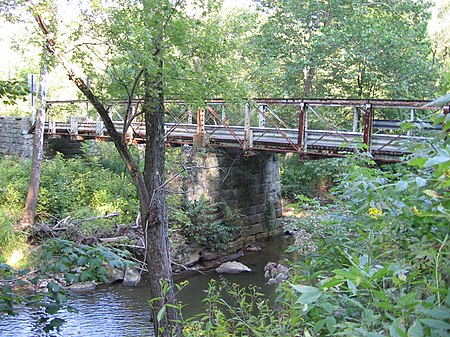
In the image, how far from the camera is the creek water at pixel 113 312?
728 cm

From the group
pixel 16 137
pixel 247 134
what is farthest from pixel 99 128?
pixel 247 134

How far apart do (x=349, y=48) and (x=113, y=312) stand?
8.99 metres

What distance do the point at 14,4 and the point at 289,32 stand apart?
413 inches

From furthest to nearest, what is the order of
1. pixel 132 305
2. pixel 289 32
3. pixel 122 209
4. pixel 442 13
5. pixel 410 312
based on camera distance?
pixel 442 13, pixel 289 32, pixel 122 209, pixel 132 305, pixel 410 312

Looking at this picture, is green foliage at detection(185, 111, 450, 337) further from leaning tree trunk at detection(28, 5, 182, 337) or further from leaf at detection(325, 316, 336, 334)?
leaning tree trunk at detection(28, 5, 182, 337)

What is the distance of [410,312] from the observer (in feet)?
3.74

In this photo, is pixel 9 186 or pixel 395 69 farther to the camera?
pixel 395 69

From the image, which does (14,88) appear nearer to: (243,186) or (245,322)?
(245,322)

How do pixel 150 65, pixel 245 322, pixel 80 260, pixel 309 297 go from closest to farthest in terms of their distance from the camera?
pixel 309 297 → pixel 245 322 → pixel 80 260 → pixel 150 65

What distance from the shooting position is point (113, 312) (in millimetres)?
8242

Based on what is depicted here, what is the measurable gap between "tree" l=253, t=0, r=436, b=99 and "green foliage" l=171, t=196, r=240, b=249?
185 inches

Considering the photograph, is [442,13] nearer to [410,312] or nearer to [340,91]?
[340,91]

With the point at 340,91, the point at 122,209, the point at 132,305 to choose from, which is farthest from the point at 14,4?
the point at 340,91

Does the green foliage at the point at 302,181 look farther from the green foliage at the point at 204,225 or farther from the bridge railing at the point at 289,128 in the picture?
the green foliage at the point at 204,225
